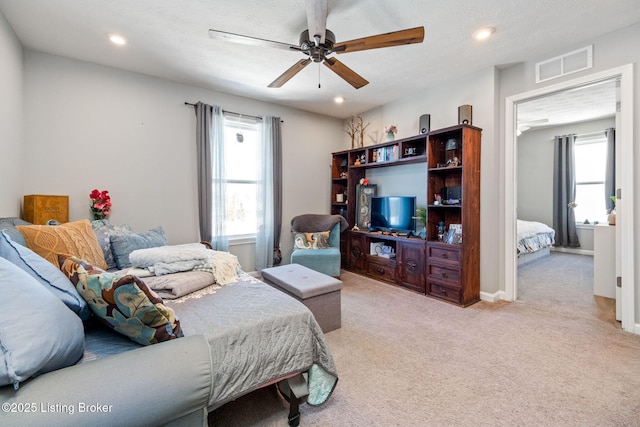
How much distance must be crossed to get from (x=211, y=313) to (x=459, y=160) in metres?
3.16

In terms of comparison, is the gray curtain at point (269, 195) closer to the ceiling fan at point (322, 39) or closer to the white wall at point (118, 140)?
the white wall at point (118, 140)

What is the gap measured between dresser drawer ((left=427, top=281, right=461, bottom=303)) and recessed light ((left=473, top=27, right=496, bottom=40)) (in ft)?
8.32

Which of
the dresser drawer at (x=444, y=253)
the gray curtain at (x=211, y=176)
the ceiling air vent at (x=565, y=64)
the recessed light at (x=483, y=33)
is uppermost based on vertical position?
the recessed light at (x=483, y=33)

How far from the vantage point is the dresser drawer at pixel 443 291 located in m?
3.11

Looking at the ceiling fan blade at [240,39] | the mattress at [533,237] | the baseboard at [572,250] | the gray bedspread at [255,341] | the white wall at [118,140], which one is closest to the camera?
the gray bedspread at [255,341]

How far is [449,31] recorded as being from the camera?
8.05ft

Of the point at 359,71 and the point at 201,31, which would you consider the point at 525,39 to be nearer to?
the point at 359,71

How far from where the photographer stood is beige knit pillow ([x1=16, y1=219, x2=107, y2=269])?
72.2 inches

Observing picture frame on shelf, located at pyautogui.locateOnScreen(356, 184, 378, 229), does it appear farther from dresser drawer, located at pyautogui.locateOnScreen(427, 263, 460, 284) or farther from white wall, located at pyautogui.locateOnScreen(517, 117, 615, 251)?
white wall, located at pyautogui.locateOnScreen(517, 117, 615, 251)

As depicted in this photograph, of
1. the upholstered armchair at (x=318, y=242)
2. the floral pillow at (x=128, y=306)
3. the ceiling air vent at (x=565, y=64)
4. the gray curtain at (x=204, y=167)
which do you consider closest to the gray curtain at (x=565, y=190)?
the ceiling air vent at (x=565, y=64)

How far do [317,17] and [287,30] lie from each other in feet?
2.73

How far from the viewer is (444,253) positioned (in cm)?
322

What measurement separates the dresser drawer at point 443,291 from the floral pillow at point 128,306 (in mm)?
2909

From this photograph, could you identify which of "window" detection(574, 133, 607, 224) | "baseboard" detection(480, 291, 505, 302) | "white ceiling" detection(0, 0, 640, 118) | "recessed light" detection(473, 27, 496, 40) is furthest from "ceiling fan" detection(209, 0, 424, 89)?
"window" detection(574, 133, 607, 224)
